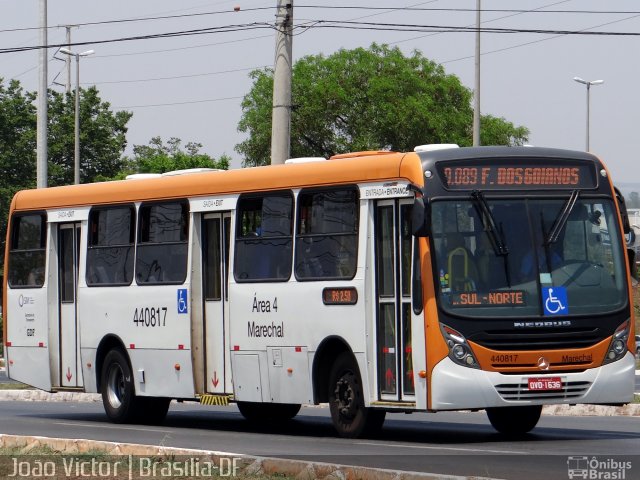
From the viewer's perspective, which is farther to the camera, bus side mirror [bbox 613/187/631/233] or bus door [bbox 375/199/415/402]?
bus side mirror [bbox 613/187/631/233]

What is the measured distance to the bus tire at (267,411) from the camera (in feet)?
67.2

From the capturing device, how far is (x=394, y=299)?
52.6ft

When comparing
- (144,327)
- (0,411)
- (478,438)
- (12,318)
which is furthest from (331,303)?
(0,411)

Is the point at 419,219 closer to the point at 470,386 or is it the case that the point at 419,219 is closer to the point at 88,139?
the point at 470,386

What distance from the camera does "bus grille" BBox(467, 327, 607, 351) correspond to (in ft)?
50.4

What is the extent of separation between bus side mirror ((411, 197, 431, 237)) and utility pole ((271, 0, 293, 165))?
8803 millimetres

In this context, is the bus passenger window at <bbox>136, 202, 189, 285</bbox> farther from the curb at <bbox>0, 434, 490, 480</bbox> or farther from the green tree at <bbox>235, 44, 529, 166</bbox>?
the green tree at <bbox>235, 44, 529, 166</bbox>

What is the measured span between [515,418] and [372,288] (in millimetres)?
2439

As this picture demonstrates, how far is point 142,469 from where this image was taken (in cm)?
1251

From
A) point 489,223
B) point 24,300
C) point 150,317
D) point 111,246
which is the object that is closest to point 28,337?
point 24,300

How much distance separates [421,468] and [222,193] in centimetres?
707

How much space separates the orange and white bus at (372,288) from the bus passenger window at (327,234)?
2 cm

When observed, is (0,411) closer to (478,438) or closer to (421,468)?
(478,438)

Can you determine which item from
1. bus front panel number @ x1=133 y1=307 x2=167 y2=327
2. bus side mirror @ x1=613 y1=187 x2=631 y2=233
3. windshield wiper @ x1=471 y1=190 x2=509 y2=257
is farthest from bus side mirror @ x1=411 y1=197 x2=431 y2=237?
bus front panel number @ x1=133 y1=307 x2=167 y2=327
